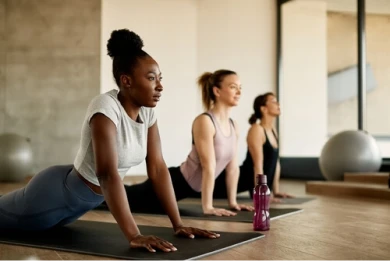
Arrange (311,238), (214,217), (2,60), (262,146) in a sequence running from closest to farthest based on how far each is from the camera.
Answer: (311,238), (214,217), (262,146), (2,60)

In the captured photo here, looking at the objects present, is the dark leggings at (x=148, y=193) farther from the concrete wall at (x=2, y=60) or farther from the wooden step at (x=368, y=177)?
the concrete wall at (x=2, y=60)

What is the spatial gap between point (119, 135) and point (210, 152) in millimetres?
1150

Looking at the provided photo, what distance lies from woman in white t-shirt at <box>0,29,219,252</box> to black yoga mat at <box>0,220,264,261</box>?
0.04m

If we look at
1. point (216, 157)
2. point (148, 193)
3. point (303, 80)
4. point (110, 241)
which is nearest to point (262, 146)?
point (216, 157)

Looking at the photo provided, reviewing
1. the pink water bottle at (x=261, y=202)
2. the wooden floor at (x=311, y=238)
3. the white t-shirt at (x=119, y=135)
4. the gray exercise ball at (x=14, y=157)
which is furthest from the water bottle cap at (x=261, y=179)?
the gray exercise ball at (x=14, y=157)

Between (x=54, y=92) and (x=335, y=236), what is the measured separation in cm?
474

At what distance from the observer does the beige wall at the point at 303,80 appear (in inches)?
263

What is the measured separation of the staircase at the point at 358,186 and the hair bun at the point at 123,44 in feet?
9.12

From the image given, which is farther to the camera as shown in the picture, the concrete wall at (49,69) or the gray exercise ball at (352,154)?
the concrete wall at (49,69)

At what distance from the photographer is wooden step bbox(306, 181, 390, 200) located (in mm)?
4077

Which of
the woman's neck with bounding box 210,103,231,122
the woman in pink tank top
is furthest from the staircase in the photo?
the woman's neck with bounding box 210,103,231,122

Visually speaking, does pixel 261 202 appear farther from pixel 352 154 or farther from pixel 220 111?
pixel 352 154

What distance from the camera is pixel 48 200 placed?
1969mm

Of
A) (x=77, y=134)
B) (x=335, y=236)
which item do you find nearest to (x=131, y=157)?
(x=335, y=236)
